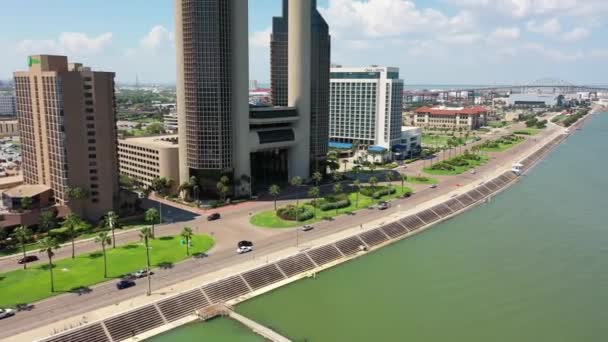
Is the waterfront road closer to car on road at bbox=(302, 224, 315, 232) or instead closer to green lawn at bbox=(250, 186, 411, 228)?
car on road at bbox=(302, 224, 315, 232)

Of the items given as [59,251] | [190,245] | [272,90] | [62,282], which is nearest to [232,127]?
[272,90]

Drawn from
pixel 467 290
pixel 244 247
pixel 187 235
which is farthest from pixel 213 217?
pixel 467 290

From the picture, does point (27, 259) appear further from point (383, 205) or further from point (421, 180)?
point (421, 180)

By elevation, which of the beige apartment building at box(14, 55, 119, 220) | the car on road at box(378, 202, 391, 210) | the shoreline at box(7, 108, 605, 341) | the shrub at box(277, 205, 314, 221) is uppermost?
the beige apartment building at box(14, 55, 119, 220)

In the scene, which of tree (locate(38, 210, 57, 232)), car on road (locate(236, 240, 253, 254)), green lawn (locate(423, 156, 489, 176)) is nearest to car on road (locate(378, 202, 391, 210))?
car on road (locate(236, 240, 253, 254))

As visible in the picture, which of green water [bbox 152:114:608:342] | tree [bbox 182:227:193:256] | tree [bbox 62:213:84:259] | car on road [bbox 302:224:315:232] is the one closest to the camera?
green water [bbox 152:114:608:342]
